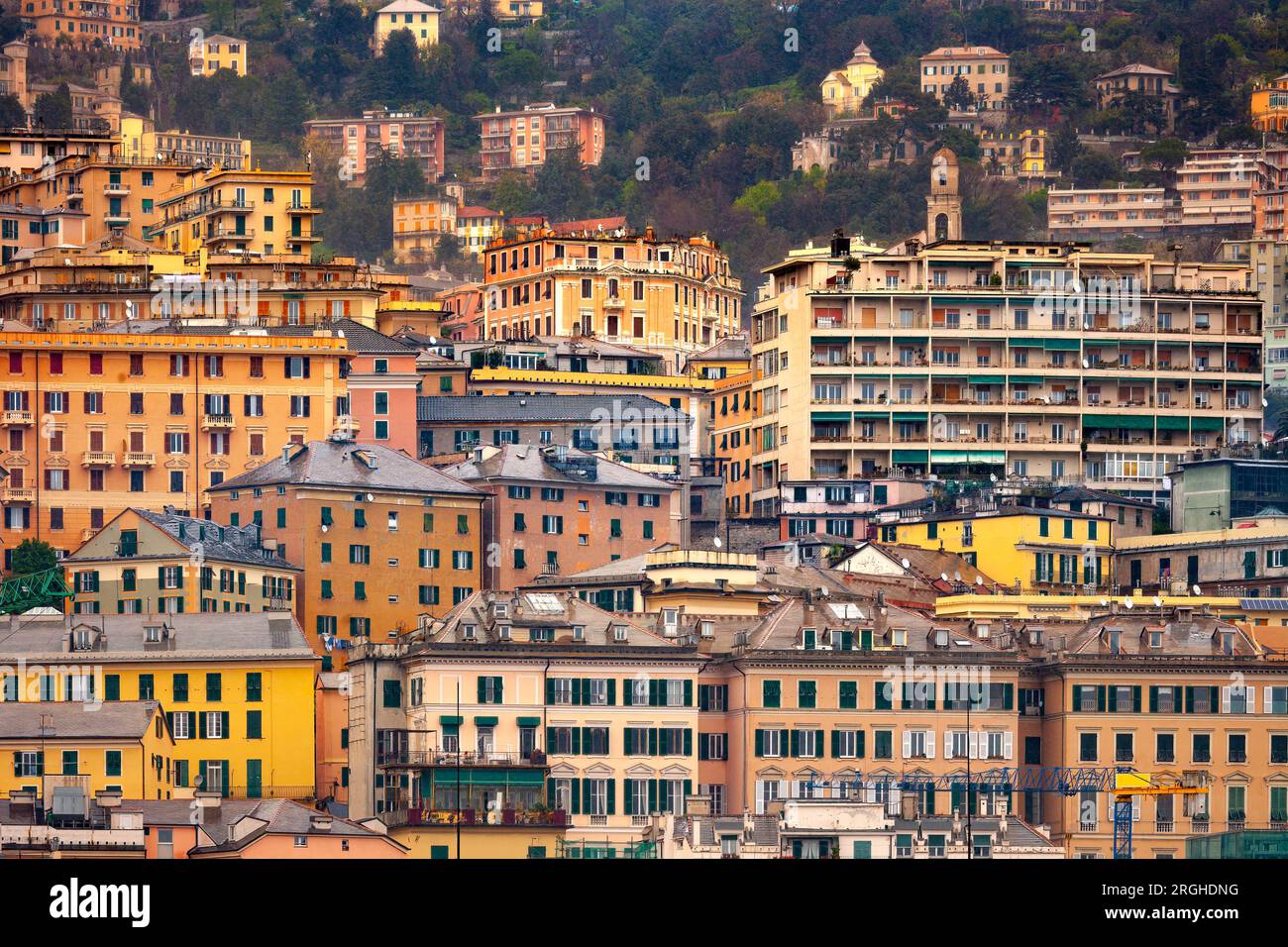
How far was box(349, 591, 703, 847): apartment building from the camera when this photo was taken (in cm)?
8156

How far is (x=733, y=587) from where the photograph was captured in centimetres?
9775

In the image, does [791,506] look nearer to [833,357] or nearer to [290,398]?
[833,357]

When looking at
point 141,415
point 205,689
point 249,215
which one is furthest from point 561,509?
point 249,215

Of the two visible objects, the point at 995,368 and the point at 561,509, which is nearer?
the point at 561,509

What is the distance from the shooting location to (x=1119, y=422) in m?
138

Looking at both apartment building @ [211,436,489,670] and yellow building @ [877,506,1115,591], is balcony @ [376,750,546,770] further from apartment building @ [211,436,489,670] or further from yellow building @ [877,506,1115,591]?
yellow building @ [877,506,1115,591]

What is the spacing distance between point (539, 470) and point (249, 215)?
44.7m

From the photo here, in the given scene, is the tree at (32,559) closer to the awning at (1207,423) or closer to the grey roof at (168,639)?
the grey roof at (168,639)

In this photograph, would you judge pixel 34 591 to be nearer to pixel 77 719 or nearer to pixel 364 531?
pixel 364 531

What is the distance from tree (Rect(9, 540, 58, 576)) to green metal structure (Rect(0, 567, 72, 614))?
4263 mm

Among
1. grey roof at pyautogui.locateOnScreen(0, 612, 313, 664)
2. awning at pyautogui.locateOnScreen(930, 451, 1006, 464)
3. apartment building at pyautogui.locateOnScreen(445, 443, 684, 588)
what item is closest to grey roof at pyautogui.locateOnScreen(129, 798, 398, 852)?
grey roof at pyautogui.locateOnScreen(0, 612, 313, 664)

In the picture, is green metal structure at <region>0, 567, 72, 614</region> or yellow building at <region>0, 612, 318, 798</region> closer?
yellow building at <region>0, 612, 318, 798</region>

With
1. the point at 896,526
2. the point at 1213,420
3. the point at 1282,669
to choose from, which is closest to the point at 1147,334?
the point at 1213,420

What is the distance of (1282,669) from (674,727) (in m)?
20.4
